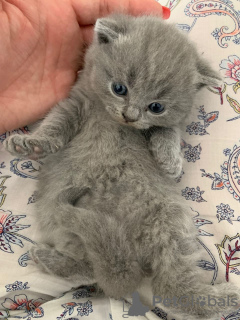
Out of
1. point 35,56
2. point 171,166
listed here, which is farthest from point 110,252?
point 35,56

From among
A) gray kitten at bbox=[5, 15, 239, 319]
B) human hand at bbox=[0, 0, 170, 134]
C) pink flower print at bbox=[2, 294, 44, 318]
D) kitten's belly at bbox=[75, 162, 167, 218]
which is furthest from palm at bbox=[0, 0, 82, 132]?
pink flower print at bbox=[2, 294, 44, 318]

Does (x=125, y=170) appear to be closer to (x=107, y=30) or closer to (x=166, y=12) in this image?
(x=107, y=30)

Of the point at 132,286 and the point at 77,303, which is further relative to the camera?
the point at 77,303

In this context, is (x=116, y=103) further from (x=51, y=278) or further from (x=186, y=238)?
(x=51, y=278)

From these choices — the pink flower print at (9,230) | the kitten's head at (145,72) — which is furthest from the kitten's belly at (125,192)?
the pink flower print at (9,230)

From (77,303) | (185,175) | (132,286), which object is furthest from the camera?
(185,175)

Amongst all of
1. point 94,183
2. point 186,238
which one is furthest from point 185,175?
point 94,183

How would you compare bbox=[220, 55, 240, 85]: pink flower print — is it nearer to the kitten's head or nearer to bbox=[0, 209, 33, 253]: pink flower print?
the kitten's head

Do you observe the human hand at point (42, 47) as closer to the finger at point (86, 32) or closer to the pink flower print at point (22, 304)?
the finger at point (86, 32)
